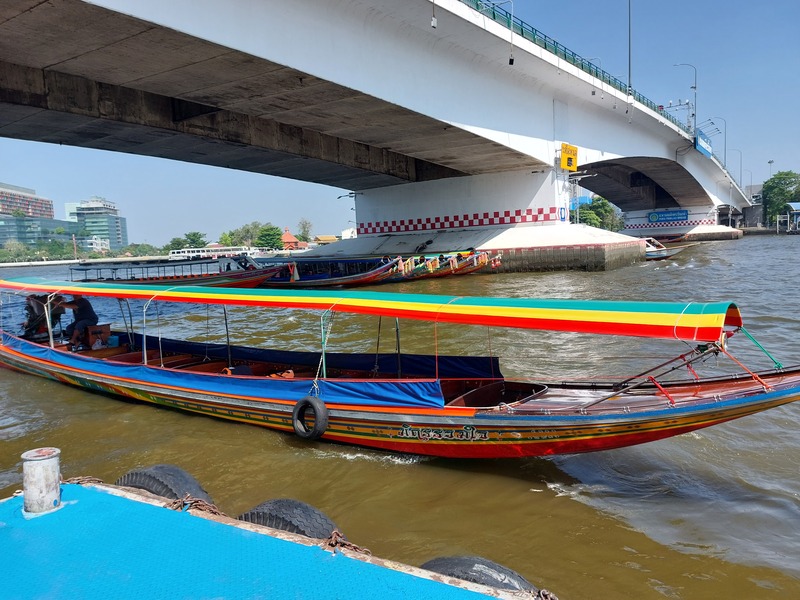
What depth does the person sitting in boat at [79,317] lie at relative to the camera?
10.2m

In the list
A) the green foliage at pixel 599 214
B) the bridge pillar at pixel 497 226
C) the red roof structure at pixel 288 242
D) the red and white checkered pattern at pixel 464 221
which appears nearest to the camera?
the bridge pillar at pixel 497 226

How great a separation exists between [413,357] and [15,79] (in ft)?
42.9

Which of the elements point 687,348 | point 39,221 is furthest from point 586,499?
point 39,221

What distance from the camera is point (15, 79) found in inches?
521

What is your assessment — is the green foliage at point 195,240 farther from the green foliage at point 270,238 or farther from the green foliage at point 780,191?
the green foliage at point 780,191

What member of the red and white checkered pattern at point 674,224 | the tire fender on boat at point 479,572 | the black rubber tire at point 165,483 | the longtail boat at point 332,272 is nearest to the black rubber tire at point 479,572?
the tire fender on boat at point 479,572

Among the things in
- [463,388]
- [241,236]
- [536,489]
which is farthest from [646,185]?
[241,236]

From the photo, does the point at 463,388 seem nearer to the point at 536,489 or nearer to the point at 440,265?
the point at 536,489

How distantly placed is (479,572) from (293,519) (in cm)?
126

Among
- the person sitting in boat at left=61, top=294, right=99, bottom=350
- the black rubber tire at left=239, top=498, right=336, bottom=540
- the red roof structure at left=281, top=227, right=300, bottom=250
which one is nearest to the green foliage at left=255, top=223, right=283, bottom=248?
the red roof structure at left=281, top=227, right=300, bottom=250

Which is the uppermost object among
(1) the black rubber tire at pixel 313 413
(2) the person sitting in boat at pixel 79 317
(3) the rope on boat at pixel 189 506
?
(2) the person sitting in boat at pixel 79 317

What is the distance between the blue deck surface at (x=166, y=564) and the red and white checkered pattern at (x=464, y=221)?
27.4m

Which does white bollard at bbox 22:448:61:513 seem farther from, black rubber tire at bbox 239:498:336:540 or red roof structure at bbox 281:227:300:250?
red roof structure at bbox 281:227:300:250

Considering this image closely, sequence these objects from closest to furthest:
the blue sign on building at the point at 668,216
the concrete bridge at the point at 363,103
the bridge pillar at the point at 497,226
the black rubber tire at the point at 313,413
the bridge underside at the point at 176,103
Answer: the black rubber tire at the point at 313,413 < the bridge underside at the point at 176,103 < the concrete bridge at the point at 363,103 < the bridge pillar at the point at 497,226 < the blue sign on building at the point at 668,216
